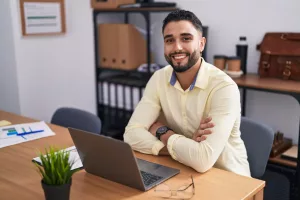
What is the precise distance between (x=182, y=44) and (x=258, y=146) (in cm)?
58

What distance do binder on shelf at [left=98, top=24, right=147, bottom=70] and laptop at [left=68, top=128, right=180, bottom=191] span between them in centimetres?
203

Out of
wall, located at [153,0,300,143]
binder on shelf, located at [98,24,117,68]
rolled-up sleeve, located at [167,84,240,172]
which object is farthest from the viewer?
binder on shelf, located at [98,24,117,68]

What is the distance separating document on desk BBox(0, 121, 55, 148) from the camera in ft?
6.44

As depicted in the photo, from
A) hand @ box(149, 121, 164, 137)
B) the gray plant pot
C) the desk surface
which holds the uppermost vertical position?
the desk surface

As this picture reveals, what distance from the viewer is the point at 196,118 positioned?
1779mm

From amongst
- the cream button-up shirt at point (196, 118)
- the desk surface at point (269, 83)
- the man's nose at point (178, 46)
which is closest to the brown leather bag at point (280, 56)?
the desk surface at point (269, 83)

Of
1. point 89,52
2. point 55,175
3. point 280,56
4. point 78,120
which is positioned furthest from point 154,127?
point 89,52

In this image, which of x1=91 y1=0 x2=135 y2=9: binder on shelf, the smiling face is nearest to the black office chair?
the smiling face

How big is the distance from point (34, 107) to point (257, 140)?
7.01 feet

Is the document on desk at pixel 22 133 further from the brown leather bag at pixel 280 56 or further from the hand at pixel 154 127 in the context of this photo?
the brown leather bag at pixel 280 56

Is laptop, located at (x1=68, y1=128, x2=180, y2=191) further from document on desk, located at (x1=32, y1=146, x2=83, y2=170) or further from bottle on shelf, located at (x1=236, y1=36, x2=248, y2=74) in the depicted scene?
bottle on shelf, located at (x1=236, y1=36, x2=248, y2=74)

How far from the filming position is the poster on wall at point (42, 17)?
3.18 m

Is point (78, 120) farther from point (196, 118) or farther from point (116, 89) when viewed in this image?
point (116, 89)

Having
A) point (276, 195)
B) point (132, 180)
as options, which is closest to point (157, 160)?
point (132, 180)
